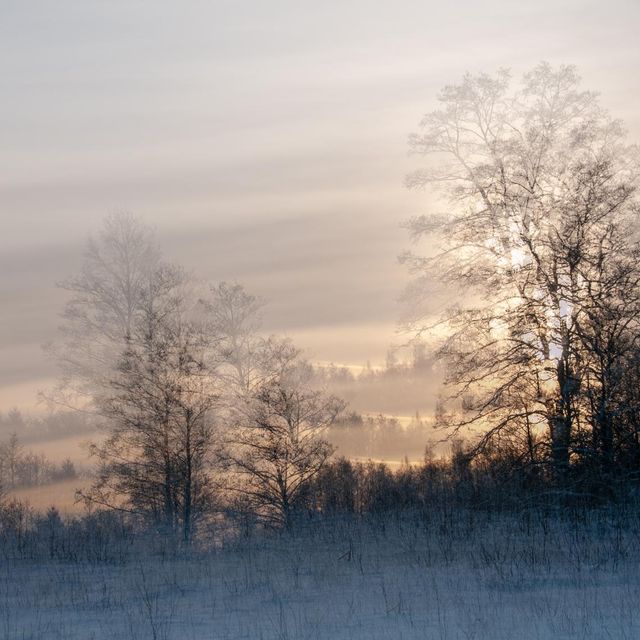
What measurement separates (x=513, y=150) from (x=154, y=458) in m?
13.1

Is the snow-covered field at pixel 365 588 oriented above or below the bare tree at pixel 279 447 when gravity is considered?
below

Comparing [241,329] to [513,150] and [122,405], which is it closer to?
[122,405]

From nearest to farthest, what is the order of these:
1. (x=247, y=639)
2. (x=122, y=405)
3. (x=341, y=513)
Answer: (x=247, y=639) < (x=341, y=513) < (x=122, y=405)

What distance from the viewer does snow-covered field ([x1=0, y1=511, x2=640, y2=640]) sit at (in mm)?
10430

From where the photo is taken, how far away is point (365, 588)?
1334cm

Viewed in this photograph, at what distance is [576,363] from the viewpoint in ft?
67.3

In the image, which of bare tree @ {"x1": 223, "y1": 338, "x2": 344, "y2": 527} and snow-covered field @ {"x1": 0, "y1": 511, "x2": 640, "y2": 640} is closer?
snow-covered field @ {"x1": 0, "y1": 511, "x2": 640, "y2": 640}

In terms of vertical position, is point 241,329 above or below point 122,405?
above

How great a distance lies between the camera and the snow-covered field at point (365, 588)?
10.4 m

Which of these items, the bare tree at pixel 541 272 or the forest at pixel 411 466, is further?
the bare tree at pixel 541 272

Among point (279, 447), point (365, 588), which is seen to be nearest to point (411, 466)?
point (279, 447)

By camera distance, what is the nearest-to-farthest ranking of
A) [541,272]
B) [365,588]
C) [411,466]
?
[365,588]
[541,272]
[411,466]

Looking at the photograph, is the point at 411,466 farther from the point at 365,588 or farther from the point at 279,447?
the point at 365,588

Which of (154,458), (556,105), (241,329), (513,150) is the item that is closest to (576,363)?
(513,150)
